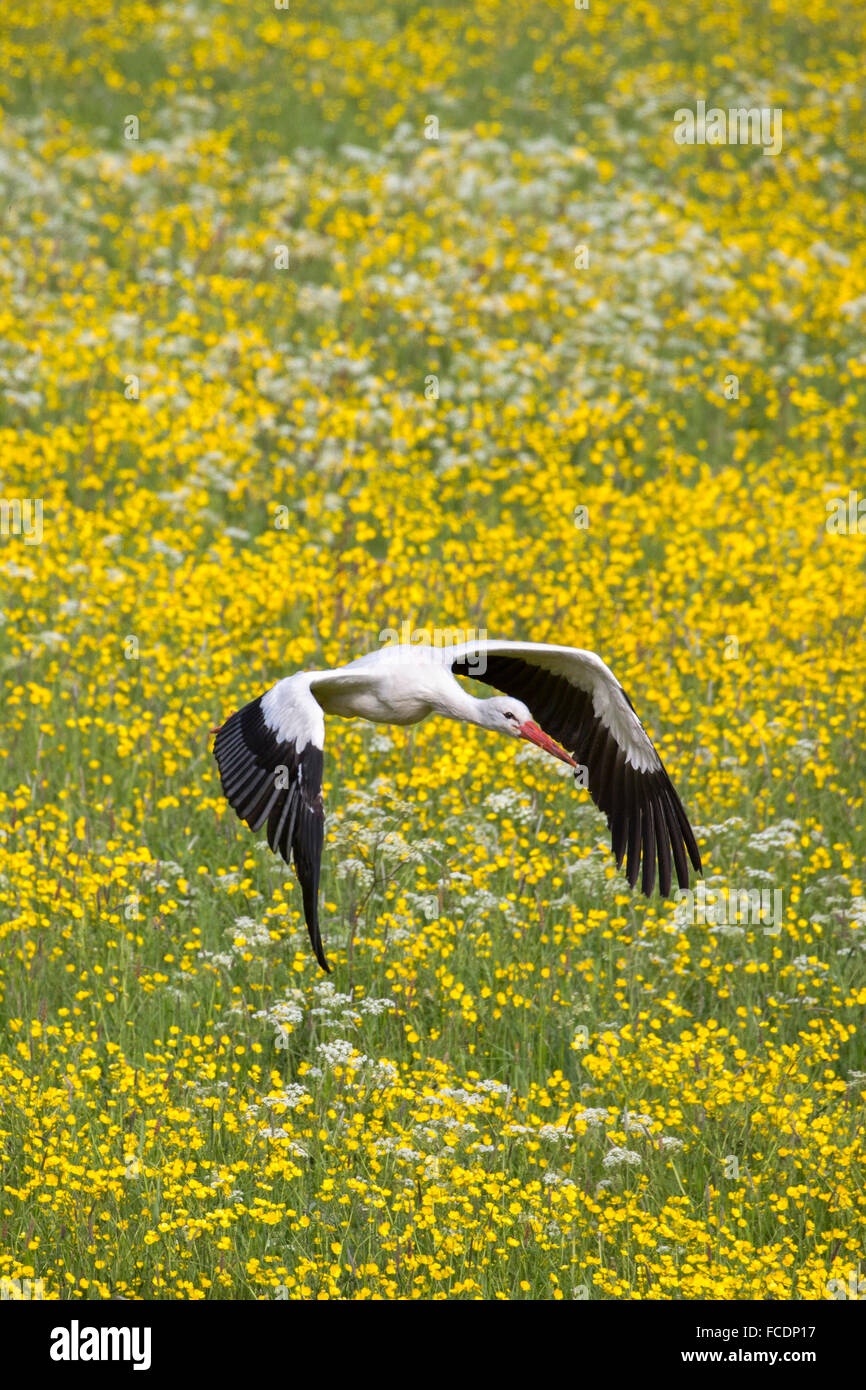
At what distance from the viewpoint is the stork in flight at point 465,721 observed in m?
6.23

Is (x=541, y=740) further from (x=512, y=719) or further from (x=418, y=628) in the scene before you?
(x=418, y=628)

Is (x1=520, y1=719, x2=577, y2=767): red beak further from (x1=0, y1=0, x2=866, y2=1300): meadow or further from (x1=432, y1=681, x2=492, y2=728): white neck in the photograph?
(x1=0, y1=0, x2=866, y2=1300): meadow

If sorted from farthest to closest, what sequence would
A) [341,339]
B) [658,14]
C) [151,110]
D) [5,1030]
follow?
[658,14] → [151,110] → [341,339] → [5,1030]

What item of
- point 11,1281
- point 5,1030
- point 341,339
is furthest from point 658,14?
point 11,1281

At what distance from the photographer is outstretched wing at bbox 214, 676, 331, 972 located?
6.03 m

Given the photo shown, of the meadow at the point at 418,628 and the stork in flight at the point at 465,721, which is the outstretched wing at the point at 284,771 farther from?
the meadow at the point at 418,628

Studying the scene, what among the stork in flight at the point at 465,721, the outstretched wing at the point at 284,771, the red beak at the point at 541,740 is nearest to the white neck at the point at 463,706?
the stork in flight at the point at 465,721

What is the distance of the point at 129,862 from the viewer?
7.42 meters

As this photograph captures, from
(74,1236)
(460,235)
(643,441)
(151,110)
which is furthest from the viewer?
(151,110)

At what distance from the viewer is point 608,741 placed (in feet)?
25.7

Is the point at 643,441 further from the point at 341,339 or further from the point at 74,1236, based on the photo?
the point at 74,1236

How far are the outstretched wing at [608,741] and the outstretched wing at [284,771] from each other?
880mm
